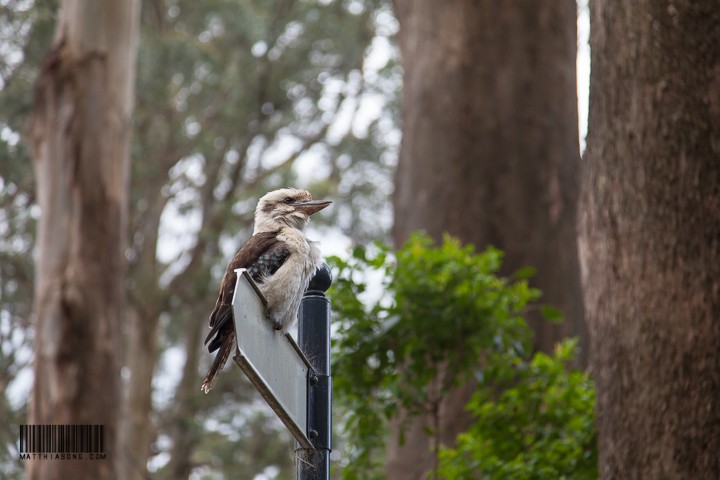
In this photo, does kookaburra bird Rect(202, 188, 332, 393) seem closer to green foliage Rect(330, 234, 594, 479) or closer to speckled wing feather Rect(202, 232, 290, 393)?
speckled wing feather Rect(202, 232, 290, 393)

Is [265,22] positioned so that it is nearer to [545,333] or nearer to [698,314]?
[545,333]

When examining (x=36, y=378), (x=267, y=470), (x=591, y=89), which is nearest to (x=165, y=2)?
(x=267, y=470)

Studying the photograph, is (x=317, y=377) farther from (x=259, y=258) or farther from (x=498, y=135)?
(x=498, y=135)

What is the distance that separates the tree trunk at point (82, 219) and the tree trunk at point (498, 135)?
9.03ft

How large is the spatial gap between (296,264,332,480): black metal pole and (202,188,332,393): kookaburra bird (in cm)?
16

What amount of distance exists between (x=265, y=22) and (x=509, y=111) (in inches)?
321

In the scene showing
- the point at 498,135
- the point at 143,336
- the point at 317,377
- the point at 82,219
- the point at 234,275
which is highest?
the point at 498,135

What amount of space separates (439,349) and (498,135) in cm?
382

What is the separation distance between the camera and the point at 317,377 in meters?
3.18

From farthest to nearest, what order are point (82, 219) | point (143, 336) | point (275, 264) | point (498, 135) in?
point (143, 336)
point (82, 219)
point (498, 135)
point (275, 264)

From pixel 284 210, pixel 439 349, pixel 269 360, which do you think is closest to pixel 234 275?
pixel 284 210

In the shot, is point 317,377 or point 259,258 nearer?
point 317,377

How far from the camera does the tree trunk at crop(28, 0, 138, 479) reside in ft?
32.6

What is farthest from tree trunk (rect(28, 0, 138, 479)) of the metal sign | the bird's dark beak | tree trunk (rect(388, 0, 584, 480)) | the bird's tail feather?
the metal sign
